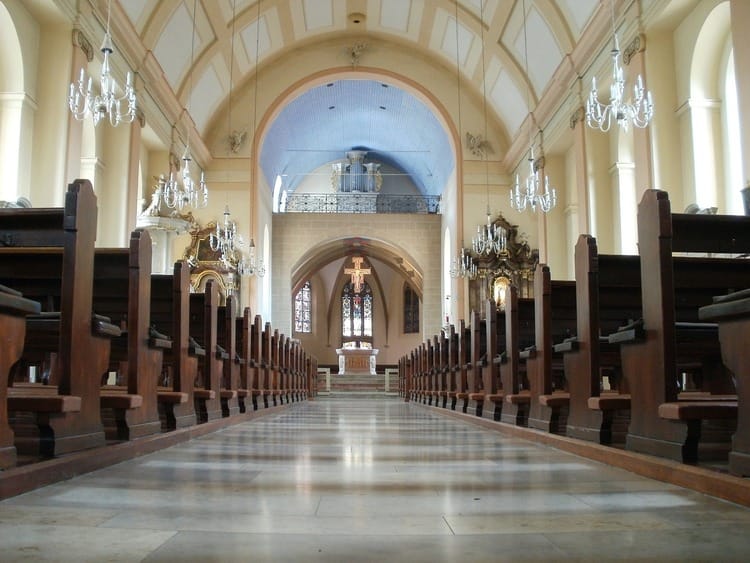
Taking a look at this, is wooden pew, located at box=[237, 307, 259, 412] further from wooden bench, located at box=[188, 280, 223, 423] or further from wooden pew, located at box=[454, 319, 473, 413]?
wooden pew, located at box=[454, 319, 473, 413]

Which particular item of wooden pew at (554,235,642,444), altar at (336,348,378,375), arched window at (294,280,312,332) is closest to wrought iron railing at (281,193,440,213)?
altar at (336,348,378,375)

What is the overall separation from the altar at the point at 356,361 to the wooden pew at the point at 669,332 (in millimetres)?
20035

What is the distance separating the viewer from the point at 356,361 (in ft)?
78.0

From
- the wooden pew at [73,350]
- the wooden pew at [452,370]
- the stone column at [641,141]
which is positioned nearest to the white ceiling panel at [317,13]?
the stone column at [641,141]

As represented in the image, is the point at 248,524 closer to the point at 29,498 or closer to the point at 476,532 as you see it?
the point at 476,532

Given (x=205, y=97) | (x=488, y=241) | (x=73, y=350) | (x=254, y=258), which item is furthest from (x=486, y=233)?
(x=73, y=350)

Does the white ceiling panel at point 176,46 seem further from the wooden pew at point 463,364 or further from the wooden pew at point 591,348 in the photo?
the wooden pew at point 591,348

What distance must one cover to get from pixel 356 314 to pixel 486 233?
1418cm

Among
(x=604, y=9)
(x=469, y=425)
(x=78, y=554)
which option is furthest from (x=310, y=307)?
(x=78, y=554)

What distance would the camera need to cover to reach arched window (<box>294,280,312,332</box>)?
29.2 meters

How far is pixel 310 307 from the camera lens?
97.1ft

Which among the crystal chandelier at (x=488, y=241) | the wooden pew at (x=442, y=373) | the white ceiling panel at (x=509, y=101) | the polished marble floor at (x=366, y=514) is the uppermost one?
the white ceiling panel at (x=509, y=101)

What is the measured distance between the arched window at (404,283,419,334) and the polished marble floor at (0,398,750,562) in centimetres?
2553

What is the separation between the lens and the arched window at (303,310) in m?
29.2
